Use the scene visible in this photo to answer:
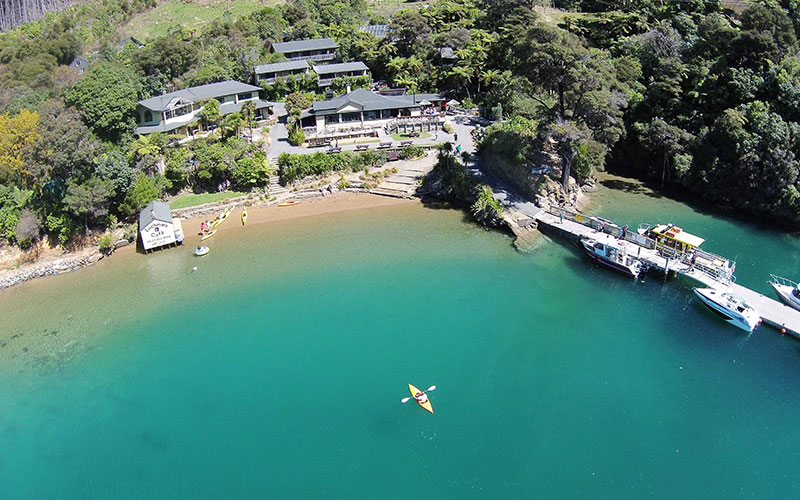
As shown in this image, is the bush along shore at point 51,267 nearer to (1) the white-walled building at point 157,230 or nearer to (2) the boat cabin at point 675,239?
(1) the white-walled building at point 157,230

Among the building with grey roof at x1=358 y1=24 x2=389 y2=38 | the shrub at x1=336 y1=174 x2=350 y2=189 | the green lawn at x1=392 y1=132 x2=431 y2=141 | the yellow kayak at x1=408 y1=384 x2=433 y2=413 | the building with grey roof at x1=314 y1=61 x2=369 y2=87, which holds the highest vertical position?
the building with grey roof at x1=358 y1=24 x2=389 y2=38

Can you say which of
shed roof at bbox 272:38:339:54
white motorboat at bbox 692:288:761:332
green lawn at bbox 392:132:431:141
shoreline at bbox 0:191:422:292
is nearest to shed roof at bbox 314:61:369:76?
shed roof at bbox 272:38:339:54

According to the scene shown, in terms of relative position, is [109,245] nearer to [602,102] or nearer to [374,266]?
[374,266]

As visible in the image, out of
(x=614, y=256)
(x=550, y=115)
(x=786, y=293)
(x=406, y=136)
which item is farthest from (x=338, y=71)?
(x=786, y=293)

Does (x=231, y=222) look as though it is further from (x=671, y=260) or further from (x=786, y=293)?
(x=786, y=293)

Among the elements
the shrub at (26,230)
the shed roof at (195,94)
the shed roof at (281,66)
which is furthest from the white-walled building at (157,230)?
the shed roof at (281,66)

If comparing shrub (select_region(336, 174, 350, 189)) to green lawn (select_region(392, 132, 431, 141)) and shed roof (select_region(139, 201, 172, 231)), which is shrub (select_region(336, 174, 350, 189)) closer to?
green lawn (select_region(392, 132, 431, 141))
